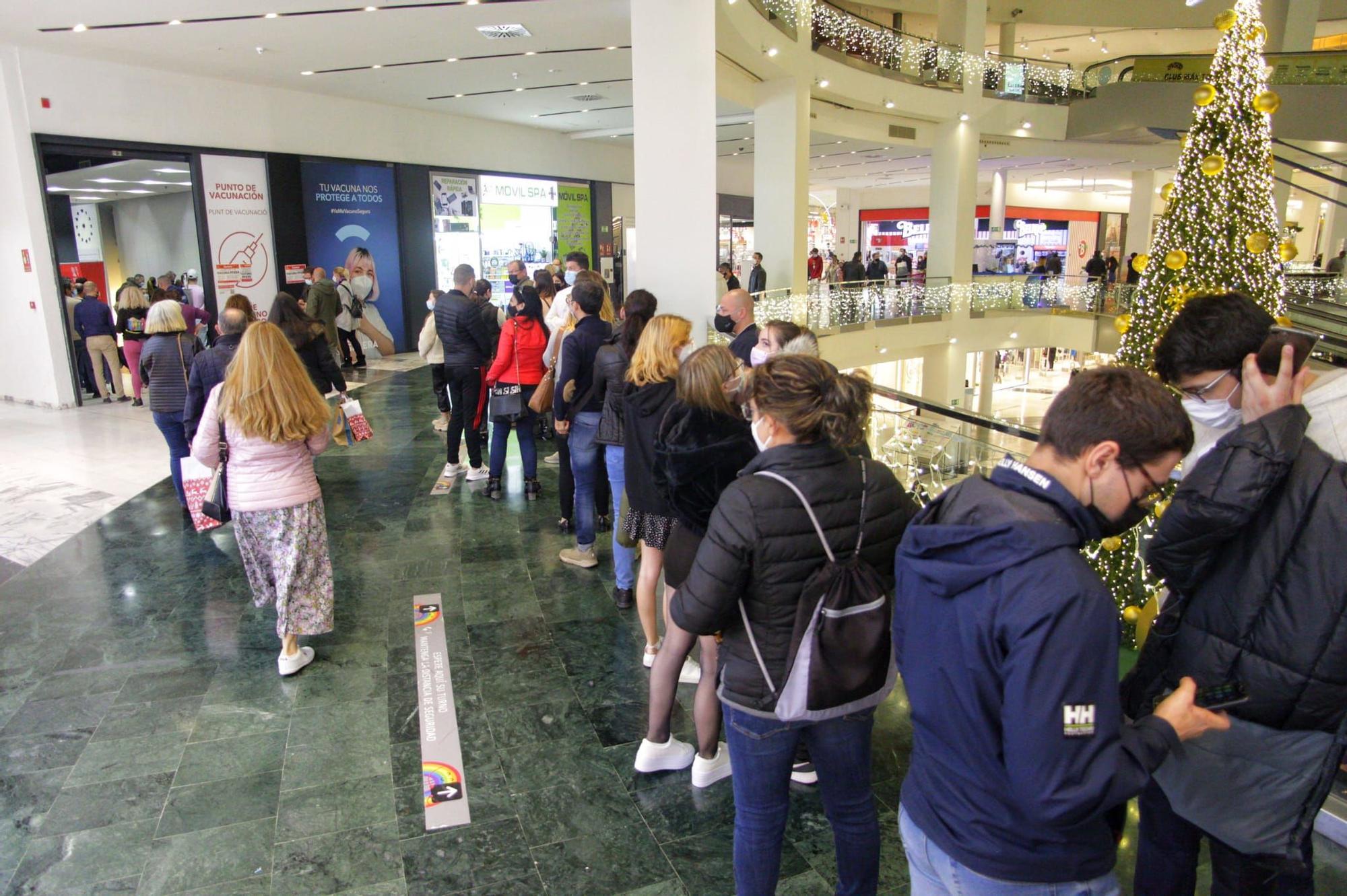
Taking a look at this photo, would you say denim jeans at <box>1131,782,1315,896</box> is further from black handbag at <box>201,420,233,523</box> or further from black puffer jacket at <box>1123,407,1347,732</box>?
black handbag at <box>201,420,233,523</box>

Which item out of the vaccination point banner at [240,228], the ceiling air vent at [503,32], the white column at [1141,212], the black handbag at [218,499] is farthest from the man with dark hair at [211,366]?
the white column at [1141,212]

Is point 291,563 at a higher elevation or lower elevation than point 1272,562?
lower

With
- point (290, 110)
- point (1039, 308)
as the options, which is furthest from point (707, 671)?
point (1039, 308)

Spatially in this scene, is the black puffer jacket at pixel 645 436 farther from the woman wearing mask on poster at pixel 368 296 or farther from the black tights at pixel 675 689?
the woman wearing mask on poster at pixel 368 296

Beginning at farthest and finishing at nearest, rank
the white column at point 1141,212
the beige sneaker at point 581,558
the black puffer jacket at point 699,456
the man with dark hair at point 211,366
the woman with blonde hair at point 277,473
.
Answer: the white column at point 1141,212 → the beige sneaker at point 581,558 → the man with dark hair at point 211,366 → the woman with blonde hair at point 277,473 → the black puffer jacket at point 699,456

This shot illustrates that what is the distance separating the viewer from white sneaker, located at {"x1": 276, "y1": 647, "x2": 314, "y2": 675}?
4020 millimetres

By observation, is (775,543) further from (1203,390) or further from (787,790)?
(1203,390)

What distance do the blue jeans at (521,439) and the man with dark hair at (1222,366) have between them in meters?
4.83

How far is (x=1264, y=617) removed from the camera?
5.53ft

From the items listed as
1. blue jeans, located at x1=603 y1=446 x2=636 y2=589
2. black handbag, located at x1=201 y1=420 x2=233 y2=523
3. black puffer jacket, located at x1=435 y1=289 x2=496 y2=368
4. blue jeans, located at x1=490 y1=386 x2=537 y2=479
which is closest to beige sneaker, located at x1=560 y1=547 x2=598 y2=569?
blue jeans, located at x1=603 y1=446 x2=636 y2=589

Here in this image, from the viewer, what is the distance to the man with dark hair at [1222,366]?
6.02ft

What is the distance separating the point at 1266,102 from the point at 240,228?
1392cm

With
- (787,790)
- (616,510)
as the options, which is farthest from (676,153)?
(787,790)

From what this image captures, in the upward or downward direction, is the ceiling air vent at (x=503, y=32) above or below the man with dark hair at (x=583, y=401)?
above
